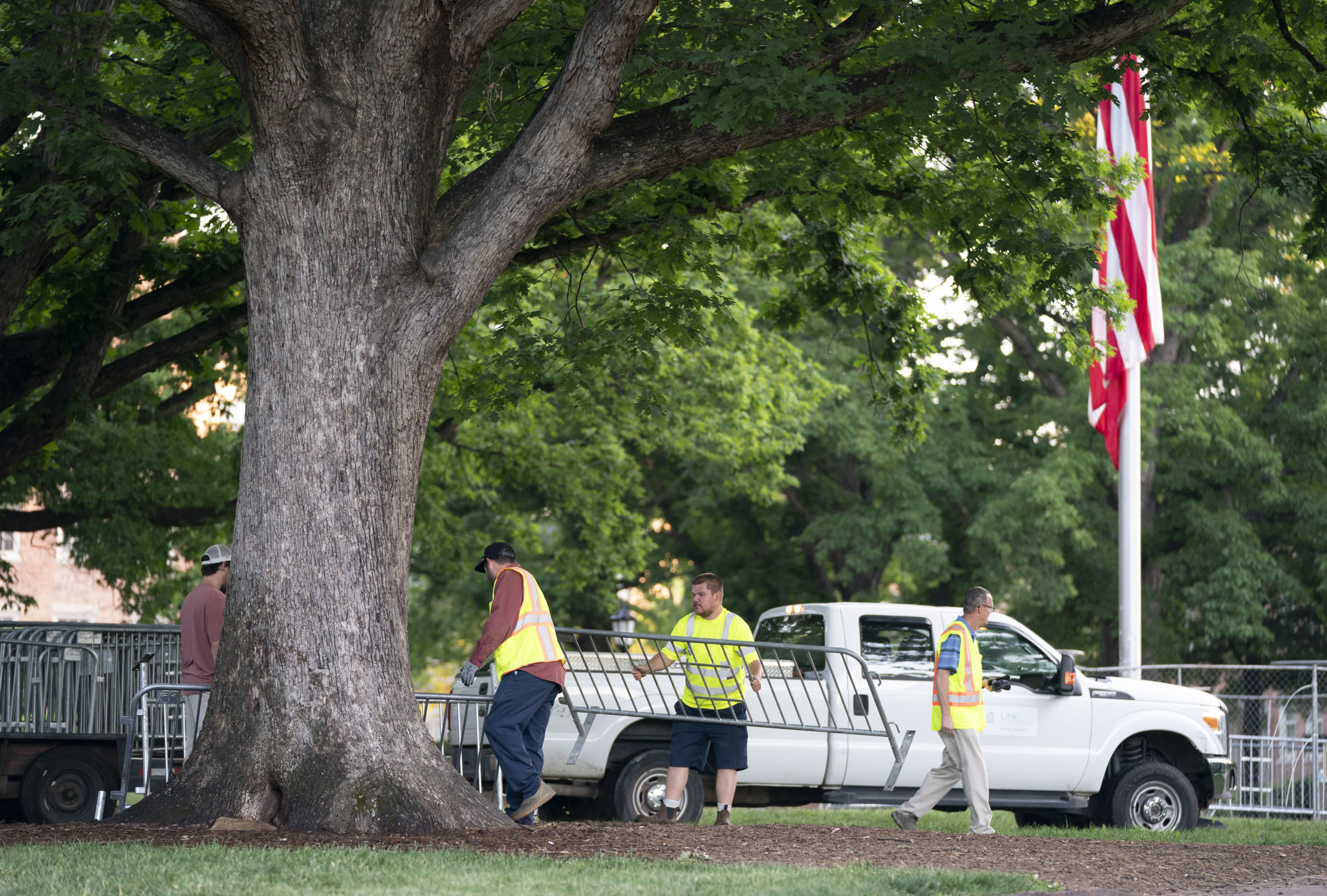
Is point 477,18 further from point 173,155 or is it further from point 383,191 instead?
point 173,155

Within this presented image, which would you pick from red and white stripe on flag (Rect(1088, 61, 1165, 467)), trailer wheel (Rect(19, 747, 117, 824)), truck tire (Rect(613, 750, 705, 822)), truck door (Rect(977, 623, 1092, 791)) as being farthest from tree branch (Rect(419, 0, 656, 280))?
red and white stripe on flag (Rect(1088, 61, 1165, 467))

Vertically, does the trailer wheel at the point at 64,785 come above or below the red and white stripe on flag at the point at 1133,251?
below

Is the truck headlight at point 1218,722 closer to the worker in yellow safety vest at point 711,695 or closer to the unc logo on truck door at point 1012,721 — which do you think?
the unc logo on truck door at point 1012,721

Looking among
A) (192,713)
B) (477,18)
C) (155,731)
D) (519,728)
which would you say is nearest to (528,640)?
→ (519,728)

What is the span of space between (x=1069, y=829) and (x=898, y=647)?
2.24m

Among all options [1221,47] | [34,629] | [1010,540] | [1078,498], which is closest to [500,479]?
[1010,540]

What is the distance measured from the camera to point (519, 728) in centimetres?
924

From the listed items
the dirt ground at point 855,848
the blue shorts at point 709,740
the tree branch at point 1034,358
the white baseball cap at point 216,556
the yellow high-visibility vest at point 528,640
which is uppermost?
the tree branch at point 1034,358

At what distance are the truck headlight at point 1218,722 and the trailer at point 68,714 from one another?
8.71 m

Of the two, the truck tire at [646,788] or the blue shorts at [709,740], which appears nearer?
the blue shorts at [709,740]

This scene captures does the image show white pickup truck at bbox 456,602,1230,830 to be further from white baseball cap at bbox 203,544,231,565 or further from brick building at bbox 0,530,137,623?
brick building at bbox 0,530,137,623

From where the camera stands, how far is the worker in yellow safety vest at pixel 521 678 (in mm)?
9118

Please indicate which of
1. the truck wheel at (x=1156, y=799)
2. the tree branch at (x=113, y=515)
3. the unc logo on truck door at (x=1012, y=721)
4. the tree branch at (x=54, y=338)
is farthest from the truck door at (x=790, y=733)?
the tree branch at (x=113, y=515)

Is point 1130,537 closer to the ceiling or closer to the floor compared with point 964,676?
closer to the ceiling
